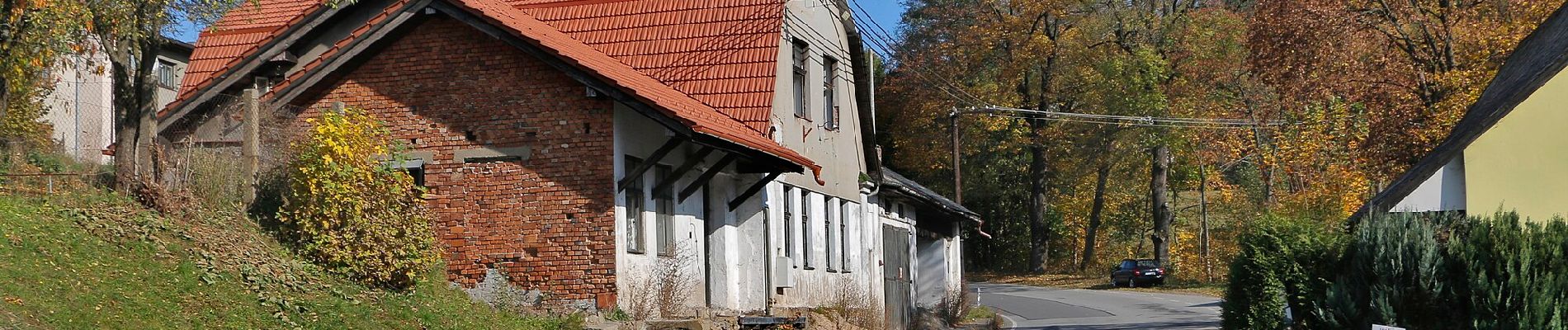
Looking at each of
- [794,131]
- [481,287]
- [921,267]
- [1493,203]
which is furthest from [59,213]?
[921,267]

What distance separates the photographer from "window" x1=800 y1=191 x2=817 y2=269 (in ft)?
75.4

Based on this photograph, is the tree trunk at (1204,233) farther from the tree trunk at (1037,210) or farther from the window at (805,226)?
the window at (805,226)

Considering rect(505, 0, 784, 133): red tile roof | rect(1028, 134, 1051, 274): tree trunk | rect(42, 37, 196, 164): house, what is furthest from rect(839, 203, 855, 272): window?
rect(1028, 134, 1051, 274): tree trunk

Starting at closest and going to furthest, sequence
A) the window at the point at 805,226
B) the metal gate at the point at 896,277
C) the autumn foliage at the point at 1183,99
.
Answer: the window at the point at 805,226 < the metal gate at the point at 896,277 < the autumn foliage at the point at 1183,99

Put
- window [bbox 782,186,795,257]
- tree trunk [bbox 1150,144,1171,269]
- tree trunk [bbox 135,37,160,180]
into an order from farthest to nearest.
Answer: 1. tree trunk [bbox 1150,144,1171,269]
2. window [bbox 782,186,795,257]
3. tree trunk [bbox 135,37,160,180]

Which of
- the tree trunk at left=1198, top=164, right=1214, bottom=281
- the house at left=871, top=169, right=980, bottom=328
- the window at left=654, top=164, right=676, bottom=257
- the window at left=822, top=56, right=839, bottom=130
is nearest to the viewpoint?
the window at left=654, top=164, right=676, bottom=257

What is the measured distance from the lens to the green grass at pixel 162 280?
10836 mm

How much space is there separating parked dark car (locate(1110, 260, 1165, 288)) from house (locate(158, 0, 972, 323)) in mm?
33577

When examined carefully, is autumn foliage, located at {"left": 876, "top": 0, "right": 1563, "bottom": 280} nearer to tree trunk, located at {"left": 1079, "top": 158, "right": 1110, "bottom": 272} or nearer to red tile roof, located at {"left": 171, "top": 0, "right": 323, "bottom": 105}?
tree trunk, located at {"left": 1079, "top": 158, "right": 1110, "bottom": 272}

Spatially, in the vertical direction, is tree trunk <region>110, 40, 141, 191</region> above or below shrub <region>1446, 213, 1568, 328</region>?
above

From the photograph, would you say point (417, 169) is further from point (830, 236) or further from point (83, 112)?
point (830, 236)

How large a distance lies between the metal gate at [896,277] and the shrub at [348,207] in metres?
14.5

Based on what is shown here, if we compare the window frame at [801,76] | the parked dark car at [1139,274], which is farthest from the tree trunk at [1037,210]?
the window frame at [801,76]

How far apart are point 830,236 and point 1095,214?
1412 inches
